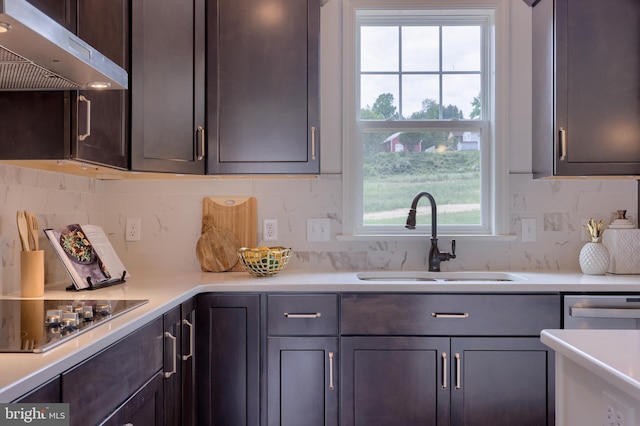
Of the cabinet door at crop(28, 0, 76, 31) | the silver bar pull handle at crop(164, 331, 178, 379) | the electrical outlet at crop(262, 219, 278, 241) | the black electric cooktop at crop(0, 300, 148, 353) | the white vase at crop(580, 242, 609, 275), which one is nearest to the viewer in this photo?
the black electric cooktop at crop(0, 300, 148, 353)

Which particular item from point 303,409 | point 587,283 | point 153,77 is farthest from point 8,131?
point 587,283

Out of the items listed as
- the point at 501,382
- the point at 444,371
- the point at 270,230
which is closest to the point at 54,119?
the point at 270,230

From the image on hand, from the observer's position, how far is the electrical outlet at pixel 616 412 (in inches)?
37.7

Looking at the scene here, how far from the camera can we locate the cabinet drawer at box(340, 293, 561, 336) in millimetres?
2262

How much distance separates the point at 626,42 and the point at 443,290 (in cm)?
145

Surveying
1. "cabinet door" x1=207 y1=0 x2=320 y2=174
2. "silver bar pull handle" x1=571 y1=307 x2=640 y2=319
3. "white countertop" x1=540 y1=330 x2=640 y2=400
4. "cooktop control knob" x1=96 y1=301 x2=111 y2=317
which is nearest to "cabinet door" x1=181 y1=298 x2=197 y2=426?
"cooktop control knob" x1=96 y1=301 x2=111 y2=317

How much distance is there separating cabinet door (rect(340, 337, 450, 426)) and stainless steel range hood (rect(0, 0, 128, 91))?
1.41 metres

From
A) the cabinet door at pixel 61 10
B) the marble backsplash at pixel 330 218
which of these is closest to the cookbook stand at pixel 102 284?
the marble backsplash at pixel 330 218

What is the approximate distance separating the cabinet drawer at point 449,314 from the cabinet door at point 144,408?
2.68 ft

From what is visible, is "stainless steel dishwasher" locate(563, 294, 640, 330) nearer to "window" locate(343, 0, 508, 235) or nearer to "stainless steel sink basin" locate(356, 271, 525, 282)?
"stainless steel sink basin" locate(356, 271, 525, 282)

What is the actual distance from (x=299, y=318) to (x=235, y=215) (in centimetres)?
77

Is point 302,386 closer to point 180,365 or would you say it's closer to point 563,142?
point 180,365

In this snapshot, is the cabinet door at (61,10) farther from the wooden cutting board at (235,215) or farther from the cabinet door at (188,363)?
the wooden cutting board at (235,215)

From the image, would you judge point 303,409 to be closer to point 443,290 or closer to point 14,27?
point 443,290
